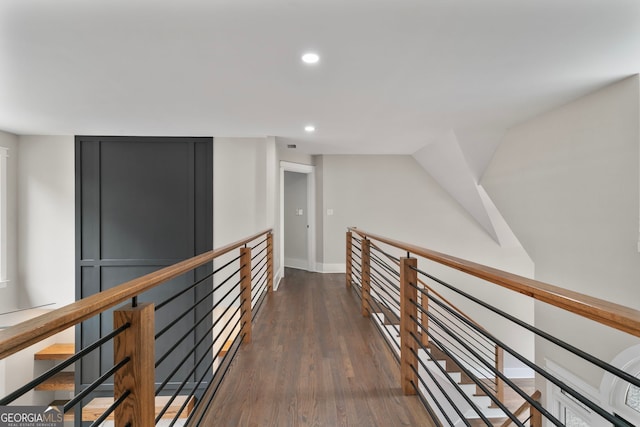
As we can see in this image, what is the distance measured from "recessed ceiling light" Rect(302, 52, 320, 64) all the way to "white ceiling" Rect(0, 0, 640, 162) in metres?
0.05

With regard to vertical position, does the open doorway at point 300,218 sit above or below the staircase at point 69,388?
above

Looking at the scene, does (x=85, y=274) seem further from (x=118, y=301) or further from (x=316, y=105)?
(x=118, y=301)

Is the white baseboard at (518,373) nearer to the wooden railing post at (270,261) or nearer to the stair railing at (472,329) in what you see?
the stair railing at (472,329)

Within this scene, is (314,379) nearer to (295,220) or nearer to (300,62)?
(300,62)

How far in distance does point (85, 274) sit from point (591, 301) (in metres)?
5.39

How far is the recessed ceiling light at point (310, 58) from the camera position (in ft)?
7.08

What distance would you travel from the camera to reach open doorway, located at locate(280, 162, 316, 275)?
6.02m

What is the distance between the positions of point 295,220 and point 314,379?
4829mm

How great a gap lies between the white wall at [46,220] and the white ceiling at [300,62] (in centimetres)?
90

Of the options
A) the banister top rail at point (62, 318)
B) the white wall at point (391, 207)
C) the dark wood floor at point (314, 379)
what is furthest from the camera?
the white wall at point (391, 207)

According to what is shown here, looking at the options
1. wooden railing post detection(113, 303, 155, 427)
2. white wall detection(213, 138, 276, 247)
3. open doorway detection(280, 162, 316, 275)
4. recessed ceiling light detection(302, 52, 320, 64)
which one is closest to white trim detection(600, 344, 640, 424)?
recessed ceiling light detection(302, 52, 320, 64)

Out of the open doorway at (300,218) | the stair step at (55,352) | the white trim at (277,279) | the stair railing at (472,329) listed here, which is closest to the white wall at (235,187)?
the white trim at (277,279)

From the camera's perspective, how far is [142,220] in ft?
14.9

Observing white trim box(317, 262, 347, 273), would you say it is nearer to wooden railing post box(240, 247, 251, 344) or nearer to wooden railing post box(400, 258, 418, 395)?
wooden railing post box(240, 247, 251, 344)
